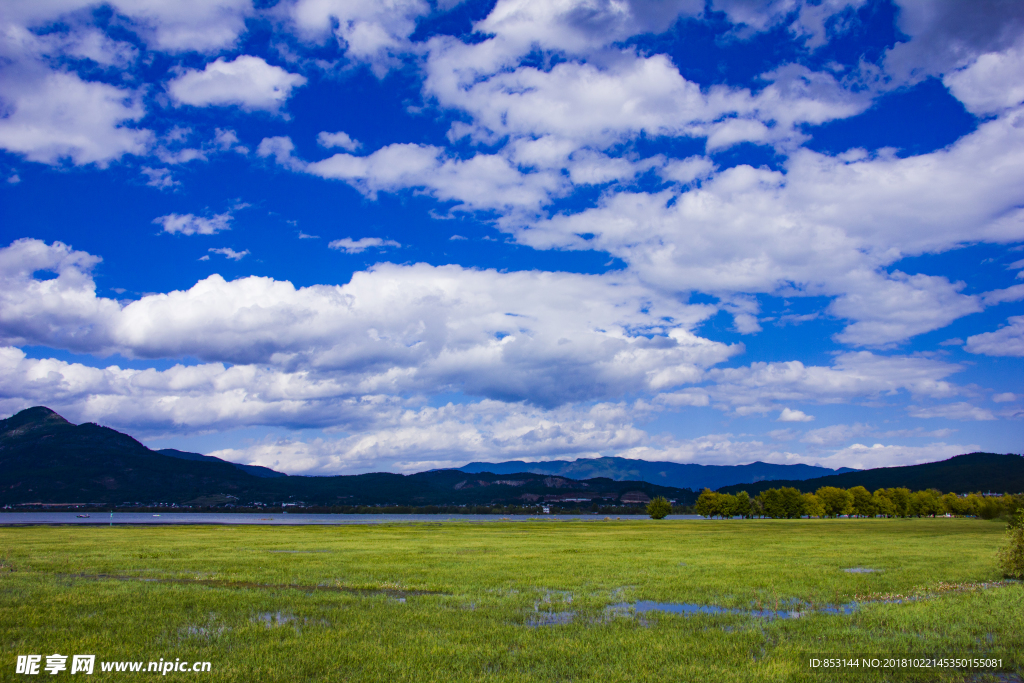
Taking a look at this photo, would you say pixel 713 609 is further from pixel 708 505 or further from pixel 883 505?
pixel 883 505

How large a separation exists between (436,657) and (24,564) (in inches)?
1496

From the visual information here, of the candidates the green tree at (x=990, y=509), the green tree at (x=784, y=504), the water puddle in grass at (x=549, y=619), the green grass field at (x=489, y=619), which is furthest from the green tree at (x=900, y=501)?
the water puddle in grass at (x=549, y=619)

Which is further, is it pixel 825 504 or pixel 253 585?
pixel 825 504

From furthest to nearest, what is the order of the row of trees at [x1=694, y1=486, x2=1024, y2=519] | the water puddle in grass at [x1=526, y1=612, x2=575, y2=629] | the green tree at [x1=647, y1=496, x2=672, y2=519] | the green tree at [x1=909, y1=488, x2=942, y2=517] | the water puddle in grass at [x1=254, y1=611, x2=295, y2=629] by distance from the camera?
the green tree at [x1=909, y1=488, x2=942, y2=517] < the row of trees at [x1=694, y1=486, x2=1024, y2=519] < the green tree at [x1=647, y1=496, x2=672, y2=519] < the water puddle in grass at [x1=526, y1=612, x2=575, y2=629] < the water puddle in grass at [x1=254, y1=611, x2=295, y2=629]

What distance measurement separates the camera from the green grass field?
1605cm

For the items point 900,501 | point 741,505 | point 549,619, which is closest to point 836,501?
point 900,501

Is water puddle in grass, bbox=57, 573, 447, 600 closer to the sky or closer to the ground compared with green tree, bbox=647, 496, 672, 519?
closer to the sky

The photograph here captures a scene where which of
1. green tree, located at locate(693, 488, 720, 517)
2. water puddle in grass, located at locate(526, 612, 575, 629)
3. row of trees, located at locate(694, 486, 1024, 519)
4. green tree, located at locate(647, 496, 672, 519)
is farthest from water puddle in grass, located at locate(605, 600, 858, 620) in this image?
green tree, located at locate(693, 488, 720, 517)

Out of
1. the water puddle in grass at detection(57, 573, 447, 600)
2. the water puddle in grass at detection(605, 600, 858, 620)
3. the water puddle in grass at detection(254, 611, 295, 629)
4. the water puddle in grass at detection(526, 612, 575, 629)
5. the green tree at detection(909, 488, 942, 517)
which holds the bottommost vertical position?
the green tree at detection(909, 488, 942, 517)

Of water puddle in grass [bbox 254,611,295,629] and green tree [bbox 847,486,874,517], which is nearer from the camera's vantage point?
water puddle in grass [bbox 254,611,295,629]

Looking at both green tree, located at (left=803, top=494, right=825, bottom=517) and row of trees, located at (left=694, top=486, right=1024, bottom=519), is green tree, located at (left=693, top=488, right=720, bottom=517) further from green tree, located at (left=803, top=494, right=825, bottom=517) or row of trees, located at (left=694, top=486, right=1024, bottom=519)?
green tree, located at (left=803, top=494, right=825, bottom=517)

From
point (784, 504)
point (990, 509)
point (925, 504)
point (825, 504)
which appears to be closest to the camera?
point (990, 509)

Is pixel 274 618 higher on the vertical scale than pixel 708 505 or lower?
higher

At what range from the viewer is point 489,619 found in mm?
22438
